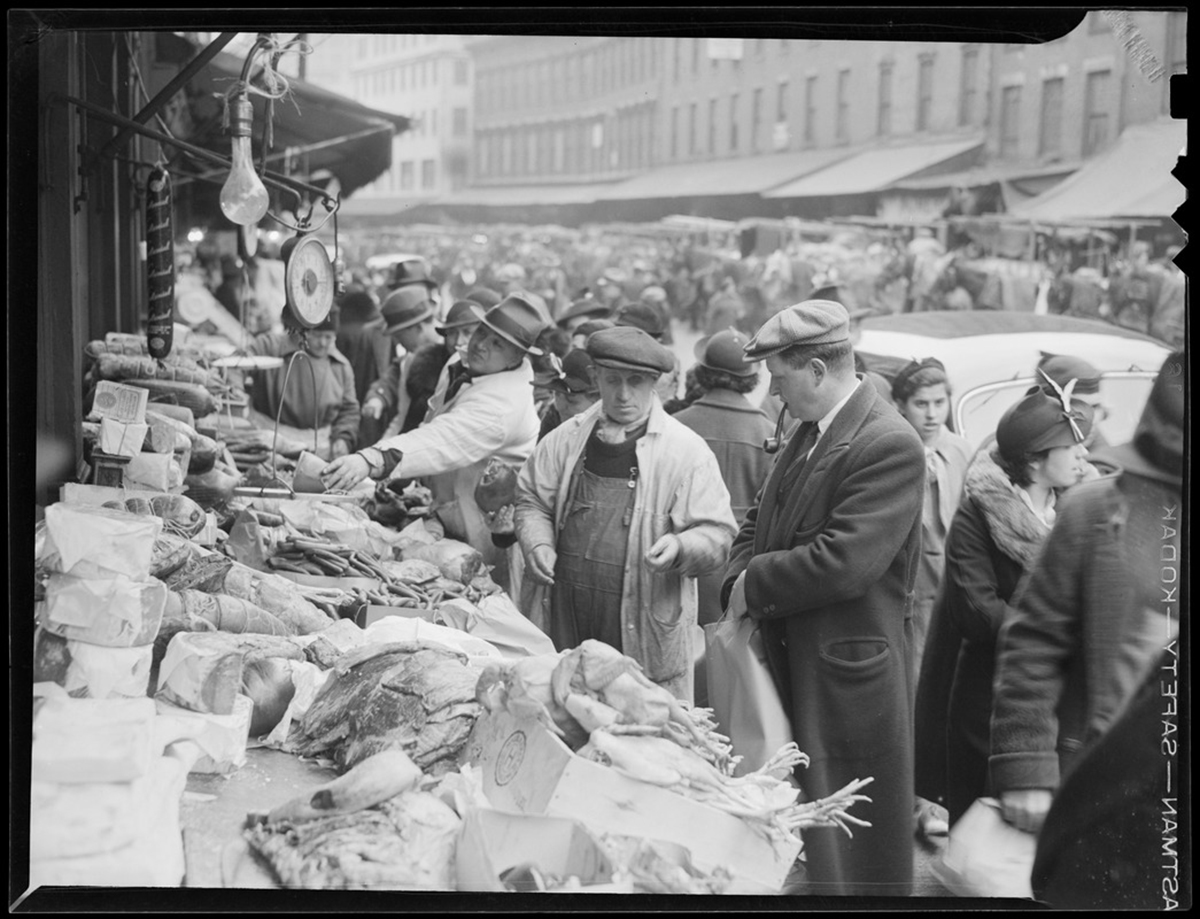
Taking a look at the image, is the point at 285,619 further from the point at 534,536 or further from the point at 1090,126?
the point at 1090,126

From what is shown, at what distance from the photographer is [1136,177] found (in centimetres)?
470

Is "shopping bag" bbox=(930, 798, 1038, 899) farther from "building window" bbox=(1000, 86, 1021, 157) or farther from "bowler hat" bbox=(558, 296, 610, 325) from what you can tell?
"bowler hat" bbox=(558, 296, 610, 325)

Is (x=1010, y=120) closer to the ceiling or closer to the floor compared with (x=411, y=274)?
closer to the ceiling

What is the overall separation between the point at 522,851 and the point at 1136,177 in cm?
288

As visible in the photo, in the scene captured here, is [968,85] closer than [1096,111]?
No

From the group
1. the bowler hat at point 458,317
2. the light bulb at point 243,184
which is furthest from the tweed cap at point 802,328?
the light bulb at point 243,184

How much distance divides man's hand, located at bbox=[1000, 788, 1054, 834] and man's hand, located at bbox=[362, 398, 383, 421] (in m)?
2.58

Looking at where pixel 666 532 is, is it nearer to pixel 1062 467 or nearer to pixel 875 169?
pixel 1062 467

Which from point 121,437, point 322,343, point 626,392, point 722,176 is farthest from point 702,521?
point 121,437

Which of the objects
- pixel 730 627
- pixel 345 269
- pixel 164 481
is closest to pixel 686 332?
pixel 345 269

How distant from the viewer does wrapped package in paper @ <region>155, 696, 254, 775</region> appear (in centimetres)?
443

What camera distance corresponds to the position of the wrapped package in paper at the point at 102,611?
4492 mm

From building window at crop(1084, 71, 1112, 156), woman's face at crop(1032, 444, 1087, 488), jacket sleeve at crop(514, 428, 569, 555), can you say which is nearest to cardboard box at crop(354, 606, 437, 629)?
jacket sleeve at crop(514, 428, 569, 555)

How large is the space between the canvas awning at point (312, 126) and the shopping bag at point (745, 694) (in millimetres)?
2217
